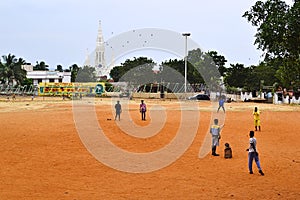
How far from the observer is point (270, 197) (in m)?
9.56

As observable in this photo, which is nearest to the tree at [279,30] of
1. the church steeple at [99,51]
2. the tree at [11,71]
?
the church steeple at [99,51]

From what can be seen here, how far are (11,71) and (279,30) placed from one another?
83.2 meters

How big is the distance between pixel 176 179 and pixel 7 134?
12.6 metres

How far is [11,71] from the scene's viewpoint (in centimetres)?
8788

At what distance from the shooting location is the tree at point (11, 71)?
87.6 meters

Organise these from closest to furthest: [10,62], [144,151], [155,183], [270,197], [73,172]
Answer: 1. [270,197]
2. [155,183]
3. [73,172]
4. [144,151]
5. [10,62]

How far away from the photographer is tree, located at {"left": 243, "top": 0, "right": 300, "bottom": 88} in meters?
11.0

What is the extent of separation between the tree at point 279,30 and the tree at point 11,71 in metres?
81.3

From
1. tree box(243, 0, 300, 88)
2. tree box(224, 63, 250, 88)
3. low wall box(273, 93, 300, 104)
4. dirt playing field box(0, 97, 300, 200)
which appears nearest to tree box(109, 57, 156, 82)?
tree box(224, 63, 250, 88)

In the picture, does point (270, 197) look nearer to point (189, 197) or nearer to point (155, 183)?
point (189, 197)

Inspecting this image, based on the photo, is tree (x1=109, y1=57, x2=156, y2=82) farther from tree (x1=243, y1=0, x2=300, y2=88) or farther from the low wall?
tree (x1=243, y1=0, x2=300, y2=88)

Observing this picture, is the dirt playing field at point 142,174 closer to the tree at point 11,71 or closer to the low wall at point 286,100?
the low wall at point 286,100

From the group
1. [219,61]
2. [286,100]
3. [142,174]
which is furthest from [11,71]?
[142,174]

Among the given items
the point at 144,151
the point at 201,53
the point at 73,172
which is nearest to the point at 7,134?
the point at 144,151
